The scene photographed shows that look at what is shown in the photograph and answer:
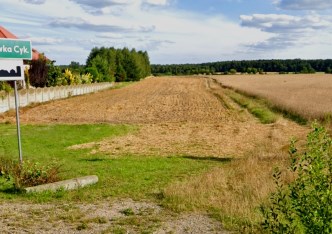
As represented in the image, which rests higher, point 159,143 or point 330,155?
point 330,155

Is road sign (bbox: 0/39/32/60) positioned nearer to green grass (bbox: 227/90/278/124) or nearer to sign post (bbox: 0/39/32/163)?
sign post (bbox: 0/39/32/163)

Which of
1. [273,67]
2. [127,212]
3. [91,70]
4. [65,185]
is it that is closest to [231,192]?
[127,212]

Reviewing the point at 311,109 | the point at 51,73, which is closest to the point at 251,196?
the point at 311,109

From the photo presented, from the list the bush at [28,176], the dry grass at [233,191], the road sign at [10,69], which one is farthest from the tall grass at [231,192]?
the road sign at [10,69]

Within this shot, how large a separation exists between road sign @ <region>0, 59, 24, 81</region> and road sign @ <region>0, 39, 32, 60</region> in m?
0.16

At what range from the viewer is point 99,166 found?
13367 millimetres

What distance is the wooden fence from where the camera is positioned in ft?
104

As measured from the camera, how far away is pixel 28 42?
11.4m

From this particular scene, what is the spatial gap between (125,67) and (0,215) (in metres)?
102

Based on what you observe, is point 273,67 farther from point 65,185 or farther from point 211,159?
point 65,185

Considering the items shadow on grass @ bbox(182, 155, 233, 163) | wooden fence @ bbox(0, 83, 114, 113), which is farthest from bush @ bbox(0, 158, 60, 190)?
wooden fence @ bbox(0, 83, 114, 113)

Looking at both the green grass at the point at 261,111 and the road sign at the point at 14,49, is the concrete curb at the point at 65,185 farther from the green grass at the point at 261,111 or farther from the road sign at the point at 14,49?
the green grass at the point at 261,111

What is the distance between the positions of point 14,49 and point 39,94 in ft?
100

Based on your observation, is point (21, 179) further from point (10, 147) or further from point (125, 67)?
point (125, 67)
